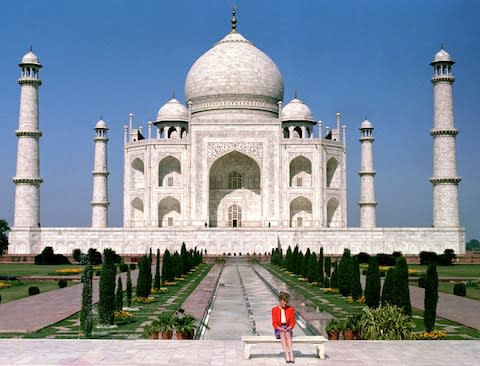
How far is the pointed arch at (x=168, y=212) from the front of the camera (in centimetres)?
3344

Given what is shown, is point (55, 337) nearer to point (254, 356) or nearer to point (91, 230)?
point (254, 356)

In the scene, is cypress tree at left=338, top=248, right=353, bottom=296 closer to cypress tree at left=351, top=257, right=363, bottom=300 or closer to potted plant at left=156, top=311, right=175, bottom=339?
cypress tree at left=351, top=257, right=363, bottom=300

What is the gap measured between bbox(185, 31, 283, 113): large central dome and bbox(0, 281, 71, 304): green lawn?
19.9 meters

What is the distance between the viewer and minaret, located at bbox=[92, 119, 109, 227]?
34156mm

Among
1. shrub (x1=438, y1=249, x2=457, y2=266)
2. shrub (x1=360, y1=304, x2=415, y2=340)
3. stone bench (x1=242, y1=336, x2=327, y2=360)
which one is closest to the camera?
stone bench (x1=242, y1=336, x2=327, y2=360)

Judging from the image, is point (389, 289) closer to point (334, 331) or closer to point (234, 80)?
point (334, 331)

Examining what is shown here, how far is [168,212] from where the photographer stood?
110 ft

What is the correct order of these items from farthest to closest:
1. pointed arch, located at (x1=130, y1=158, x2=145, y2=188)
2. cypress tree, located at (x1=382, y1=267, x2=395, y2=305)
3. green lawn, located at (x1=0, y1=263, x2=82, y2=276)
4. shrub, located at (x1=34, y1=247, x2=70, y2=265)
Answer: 1. pointed arch, located at (x1=130, y1=158, x2=145, y2=188)
2. shrub, located at (x1=34, y1=247, x2=70, y2=265)
3. green lawn, located at (x1=0, y1=263, x2=82, y2=276)
4. cypress tree, located at (x1=382, y1=267, x2=395, y2=305)

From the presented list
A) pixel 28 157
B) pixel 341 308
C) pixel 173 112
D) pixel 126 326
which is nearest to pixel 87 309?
pixel 126 326

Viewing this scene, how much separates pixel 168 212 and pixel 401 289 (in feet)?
83.9

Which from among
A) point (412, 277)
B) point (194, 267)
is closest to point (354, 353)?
point (412, 277)

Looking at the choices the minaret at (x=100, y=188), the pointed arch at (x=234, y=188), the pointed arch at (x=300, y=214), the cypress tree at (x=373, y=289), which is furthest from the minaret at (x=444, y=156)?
the cypress tree at (x=373, y=289)

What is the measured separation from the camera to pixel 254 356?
6.50 m

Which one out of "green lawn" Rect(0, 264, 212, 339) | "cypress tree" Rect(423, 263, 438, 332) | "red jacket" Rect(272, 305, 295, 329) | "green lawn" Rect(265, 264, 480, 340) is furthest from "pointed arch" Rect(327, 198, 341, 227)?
"red jacket" Rect(272, 305, 295, 329)
